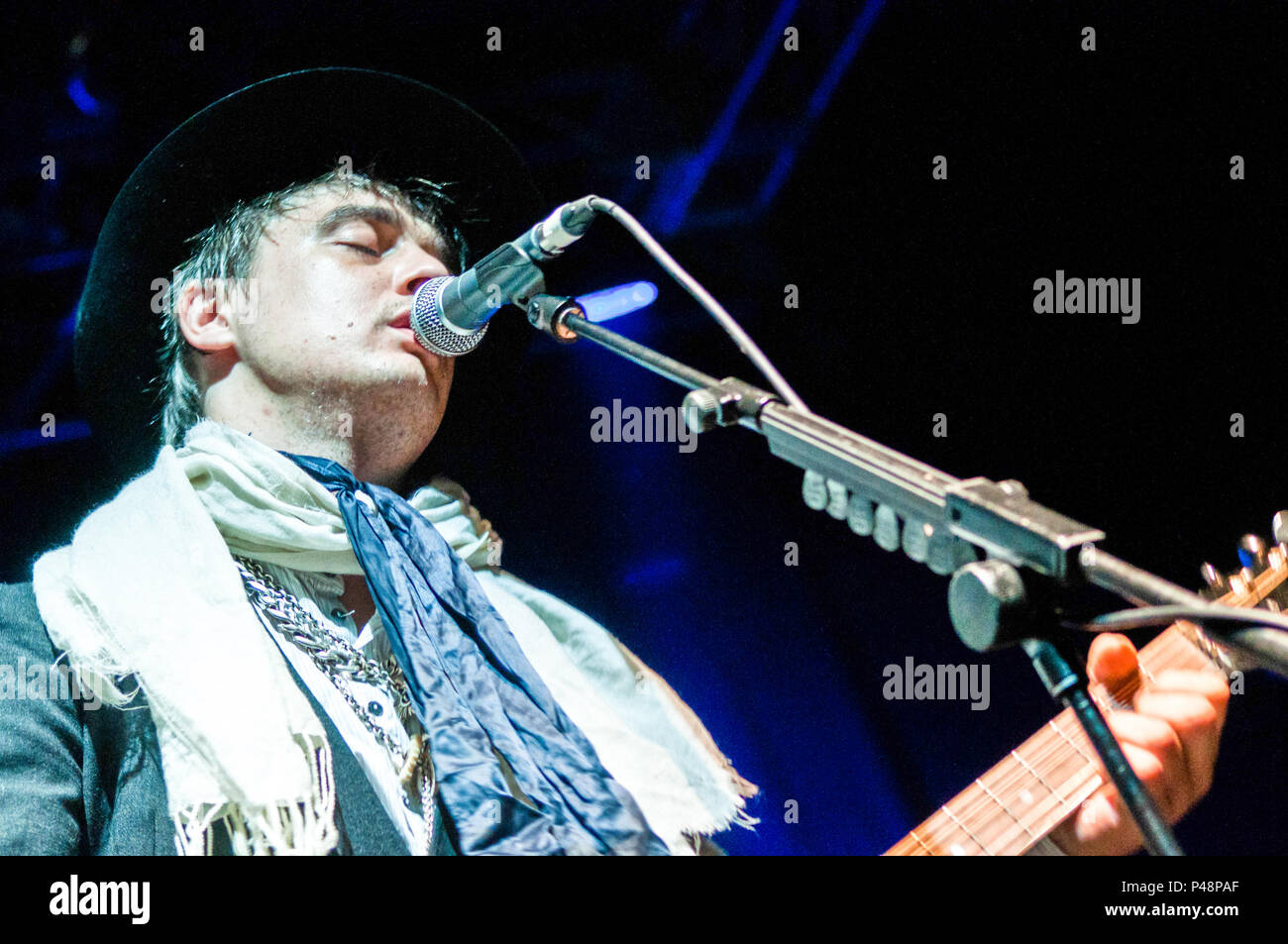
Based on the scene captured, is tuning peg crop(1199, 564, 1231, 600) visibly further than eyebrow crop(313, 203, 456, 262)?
No

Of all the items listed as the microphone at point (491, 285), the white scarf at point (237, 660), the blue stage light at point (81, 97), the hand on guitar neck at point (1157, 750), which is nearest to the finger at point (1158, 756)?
the hand on guitar neck at point (1157, 750)

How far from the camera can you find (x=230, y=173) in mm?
1995

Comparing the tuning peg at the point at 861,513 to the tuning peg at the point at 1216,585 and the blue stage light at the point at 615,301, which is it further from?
the tuning peg at the point at 1216,585

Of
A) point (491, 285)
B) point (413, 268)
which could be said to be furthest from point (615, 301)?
point (413, 268)

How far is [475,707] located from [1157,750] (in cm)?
102

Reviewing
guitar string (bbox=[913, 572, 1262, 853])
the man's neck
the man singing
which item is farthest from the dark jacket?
guitar string (bbox=[913, 572, 1262, 853])

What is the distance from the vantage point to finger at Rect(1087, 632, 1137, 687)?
1.70 meters

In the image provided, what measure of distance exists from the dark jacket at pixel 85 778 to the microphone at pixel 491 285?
56cm

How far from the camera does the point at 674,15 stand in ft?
7.23

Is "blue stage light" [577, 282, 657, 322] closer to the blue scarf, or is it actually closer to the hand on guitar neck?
the blue scarf

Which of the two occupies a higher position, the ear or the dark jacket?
the ear

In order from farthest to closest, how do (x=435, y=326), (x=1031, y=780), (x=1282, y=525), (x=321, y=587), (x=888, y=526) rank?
(x=321, y=587) → (x=1031, y=780) → (x=435, y=326) → (x=1282, y=525) → (x=888, y=526)

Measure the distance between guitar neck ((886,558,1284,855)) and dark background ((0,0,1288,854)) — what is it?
479 millimetres

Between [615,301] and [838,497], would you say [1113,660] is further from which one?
[615,301]
